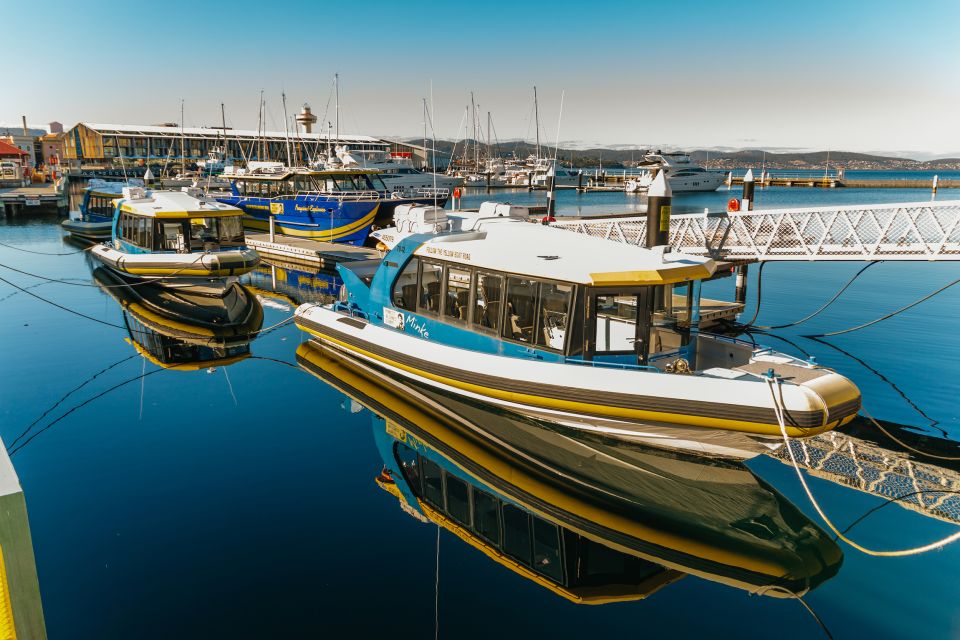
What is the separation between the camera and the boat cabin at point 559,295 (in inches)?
368

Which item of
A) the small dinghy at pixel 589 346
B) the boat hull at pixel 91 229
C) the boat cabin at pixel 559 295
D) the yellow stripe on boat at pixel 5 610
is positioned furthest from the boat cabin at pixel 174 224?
the yellow stripe on boat at pixel 5 610

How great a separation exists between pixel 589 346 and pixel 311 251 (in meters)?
20.9

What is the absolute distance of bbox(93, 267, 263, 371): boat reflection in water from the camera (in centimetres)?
1470

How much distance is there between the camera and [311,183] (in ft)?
107

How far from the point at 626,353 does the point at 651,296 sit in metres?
0.97

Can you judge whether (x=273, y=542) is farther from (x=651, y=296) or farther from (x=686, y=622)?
(x=651, y=296)

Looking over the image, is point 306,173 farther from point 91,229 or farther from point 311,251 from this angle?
point 91,229

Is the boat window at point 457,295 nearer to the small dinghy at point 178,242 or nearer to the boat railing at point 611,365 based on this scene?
the boat railing at point 611,365

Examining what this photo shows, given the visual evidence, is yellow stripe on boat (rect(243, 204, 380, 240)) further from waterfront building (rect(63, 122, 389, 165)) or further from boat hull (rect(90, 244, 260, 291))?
waterfront building (rect(63, 122, 389, 165))

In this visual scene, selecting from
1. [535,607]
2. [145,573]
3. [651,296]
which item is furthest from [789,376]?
[145,573]

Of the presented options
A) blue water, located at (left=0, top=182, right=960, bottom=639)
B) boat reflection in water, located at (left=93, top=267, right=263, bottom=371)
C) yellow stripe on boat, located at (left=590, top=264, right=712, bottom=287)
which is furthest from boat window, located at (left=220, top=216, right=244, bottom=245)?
yellow stripe on boat, located at (left=590, top=264, right=712, bottom=287)

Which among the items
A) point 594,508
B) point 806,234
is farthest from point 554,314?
point 806,234

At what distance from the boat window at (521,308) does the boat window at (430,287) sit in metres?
1.74

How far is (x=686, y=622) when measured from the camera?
6.11m
